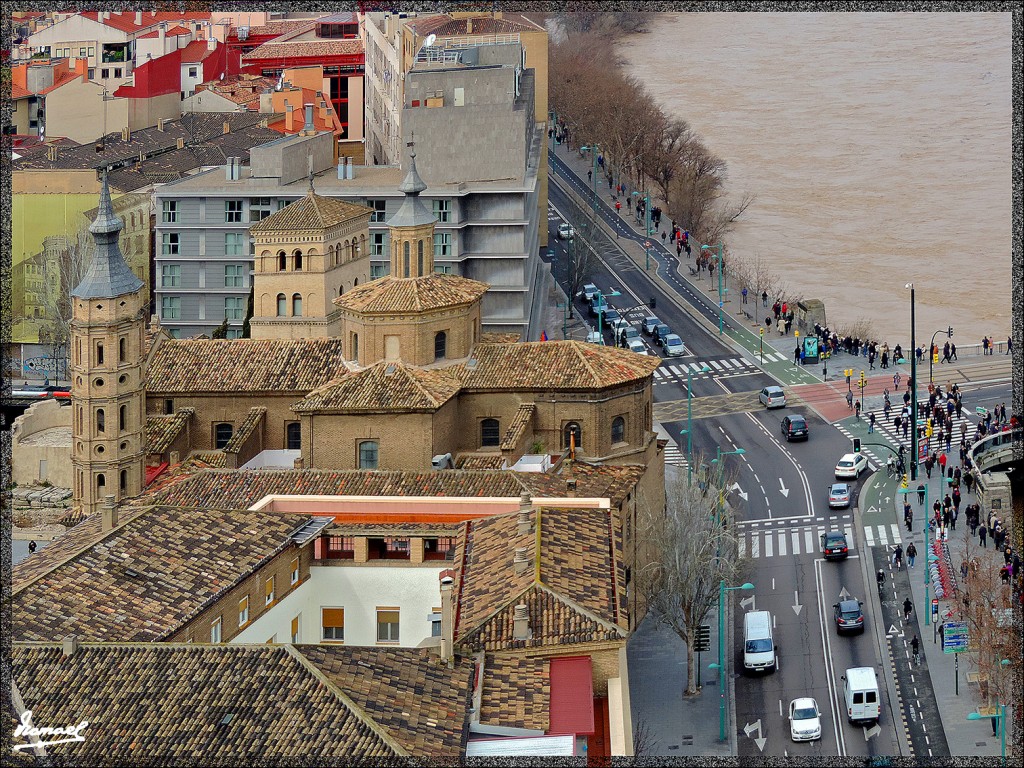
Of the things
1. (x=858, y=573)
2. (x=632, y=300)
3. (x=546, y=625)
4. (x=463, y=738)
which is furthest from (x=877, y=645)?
(x=632, y=300)

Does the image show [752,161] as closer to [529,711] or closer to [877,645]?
[877,645]

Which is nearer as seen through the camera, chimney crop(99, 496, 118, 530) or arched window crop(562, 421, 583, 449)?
chimney crop(99, 496, 118, 530)

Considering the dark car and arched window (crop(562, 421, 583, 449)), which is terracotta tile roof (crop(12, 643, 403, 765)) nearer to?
arched window (crop(562, 421, 583, 449))

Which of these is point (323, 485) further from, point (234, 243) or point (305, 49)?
point (305, 49)

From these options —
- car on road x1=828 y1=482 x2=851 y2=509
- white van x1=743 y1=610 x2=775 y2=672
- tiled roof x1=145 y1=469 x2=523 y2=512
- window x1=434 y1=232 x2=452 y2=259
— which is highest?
window x1=434 y1=232 x2=452 y2=259

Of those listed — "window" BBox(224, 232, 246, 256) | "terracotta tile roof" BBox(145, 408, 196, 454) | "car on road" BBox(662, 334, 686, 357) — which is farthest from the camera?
"car on road" BBox(662, 334, 686, 357)

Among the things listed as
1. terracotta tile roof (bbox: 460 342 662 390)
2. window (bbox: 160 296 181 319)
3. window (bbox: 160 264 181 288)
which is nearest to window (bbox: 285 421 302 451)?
terracotta tile roof (bbox: 460 342 662 390)

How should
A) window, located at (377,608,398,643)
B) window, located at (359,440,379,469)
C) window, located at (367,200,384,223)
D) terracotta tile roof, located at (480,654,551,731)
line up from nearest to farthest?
terracotta tile roof, located at (480,654,551,731), window, located at (377,608,398,643), window, located at (359,440,379,469), window, located at (367,200,384,223)

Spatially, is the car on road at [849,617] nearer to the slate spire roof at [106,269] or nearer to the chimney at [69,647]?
the slate spire roof at [106,269]
